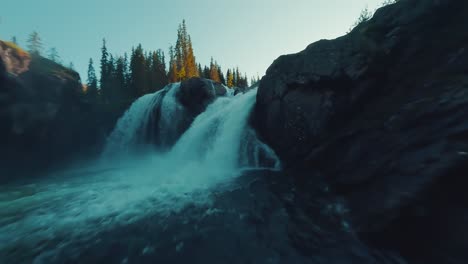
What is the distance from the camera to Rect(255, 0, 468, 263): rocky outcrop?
4.27m

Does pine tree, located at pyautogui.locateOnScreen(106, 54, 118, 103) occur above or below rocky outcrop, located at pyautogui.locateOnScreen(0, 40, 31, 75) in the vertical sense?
above

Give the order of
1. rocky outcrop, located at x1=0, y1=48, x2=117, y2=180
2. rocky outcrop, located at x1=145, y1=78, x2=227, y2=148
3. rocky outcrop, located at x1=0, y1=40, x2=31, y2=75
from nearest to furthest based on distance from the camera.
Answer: rocky outcrop, located at x1=0, y1=40, x2=31, y2=75
rocky outcrop, located at x1=0, y1=48, x2=117, y2=180
rocky outcrop, located at x1=145, y1=78, x2=227, y2=148

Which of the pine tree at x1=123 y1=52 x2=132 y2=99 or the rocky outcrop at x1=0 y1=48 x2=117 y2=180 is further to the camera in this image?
the pine tree at x1=123 y1=52 x2=132 y2=99

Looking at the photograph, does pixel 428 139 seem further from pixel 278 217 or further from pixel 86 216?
pixel 86 216

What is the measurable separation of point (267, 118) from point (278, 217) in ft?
22.7

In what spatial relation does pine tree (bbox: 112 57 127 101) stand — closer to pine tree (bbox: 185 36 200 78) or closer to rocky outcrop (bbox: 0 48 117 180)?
pine tree (bbox: 185 36 200 78)

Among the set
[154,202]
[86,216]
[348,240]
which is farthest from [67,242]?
[348,240]

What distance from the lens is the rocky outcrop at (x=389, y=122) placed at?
4.27 meters

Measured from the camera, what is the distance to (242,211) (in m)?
6.99

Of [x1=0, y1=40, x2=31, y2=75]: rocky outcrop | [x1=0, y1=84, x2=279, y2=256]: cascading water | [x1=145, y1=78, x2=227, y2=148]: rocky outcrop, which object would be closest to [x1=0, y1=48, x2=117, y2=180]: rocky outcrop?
[x1=0, y1=40, x2=31, y2=75]: rocky outcrop

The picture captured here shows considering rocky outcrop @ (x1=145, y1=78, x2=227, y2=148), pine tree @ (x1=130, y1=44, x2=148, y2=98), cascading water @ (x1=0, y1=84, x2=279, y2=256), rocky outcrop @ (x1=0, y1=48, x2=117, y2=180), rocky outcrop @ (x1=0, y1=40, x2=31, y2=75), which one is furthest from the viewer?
pine tree @ (x1=130, y1=44, x2=148, y2=98)

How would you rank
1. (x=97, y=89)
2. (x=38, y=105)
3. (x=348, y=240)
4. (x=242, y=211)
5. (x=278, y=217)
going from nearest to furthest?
(x=348, y=240) < (x=278, y=217) < (x=242, y=211) < (x=38, y=105) < (x=97, y=89)

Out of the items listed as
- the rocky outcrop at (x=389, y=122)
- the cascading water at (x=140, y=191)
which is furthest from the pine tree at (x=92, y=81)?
the rocky outcrop at (x=389, y=122)

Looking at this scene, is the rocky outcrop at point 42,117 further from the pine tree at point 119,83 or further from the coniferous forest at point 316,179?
the pine tree at point 119,83
